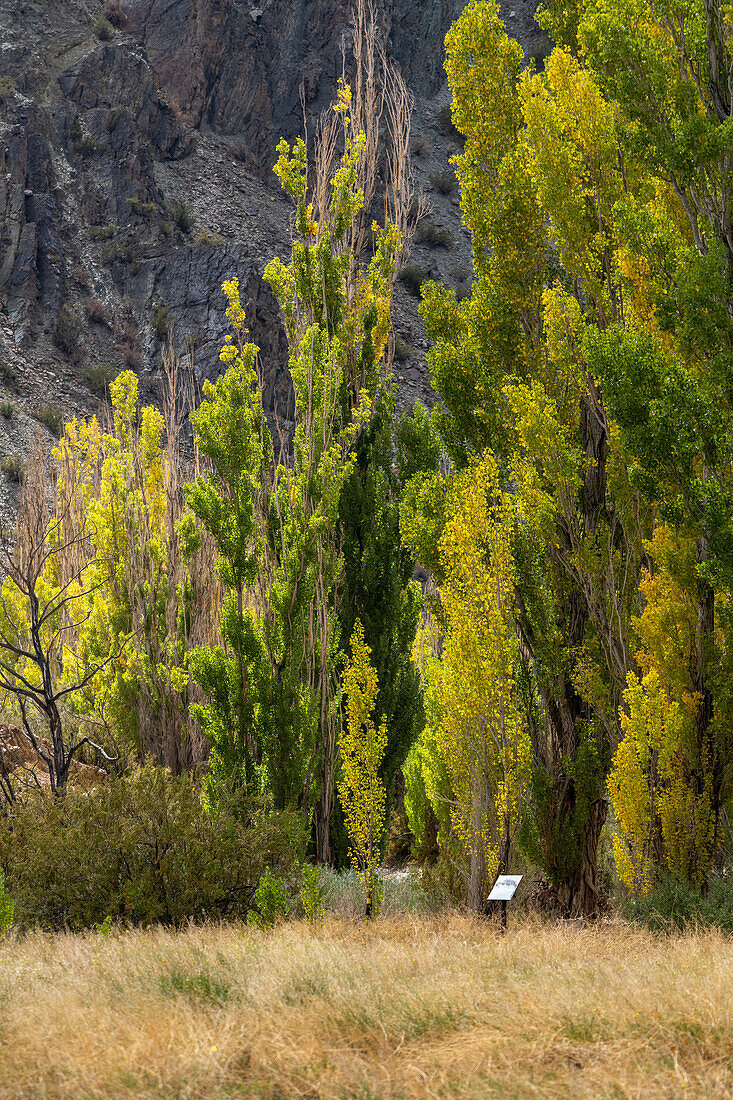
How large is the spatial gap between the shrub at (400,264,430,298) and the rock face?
0.68ft

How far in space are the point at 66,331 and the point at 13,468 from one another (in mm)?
7949

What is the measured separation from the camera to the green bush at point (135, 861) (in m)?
6.56

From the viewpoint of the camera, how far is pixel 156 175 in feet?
129

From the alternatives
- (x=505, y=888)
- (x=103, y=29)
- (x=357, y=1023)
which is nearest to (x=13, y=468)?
(x=505, y=888)

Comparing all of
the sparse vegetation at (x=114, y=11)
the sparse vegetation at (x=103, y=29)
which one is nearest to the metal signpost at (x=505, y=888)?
the sparse vegetation at (x=103, y=29)

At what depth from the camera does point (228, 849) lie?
22.4ft

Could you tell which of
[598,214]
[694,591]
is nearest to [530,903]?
[694,591]

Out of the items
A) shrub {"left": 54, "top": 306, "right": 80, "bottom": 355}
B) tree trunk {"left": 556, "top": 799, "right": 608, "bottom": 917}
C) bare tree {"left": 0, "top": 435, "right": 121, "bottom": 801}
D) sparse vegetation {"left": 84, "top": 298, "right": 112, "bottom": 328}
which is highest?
sparse vegetation {"left": 84, "top": 298, "right": 112, "bottom": 328}

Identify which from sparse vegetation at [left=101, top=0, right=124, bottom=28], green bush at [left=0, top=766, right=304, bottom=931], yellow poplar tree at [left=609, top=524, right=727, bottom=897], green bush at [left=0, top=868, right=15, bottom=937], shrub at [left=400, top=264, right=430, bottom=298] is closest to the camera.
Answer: green bush at [left=0, top=868, right=15, bottom=937]

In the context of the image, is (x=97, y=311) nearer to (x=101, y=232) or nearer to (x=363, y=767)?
(x=101, y=232)

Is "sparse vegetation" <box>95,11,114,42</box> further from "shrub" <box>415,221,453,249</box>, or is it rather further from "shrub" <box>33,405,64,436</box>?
"shrub" <box>33,405,64,436</box>

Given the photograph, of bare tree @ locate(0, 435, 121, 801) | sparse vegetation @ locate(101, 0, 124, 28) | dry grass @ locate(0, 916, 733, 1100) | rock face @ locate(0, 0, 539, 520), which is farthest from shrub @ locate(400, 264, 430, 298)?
dry grass @ locate(0, 916, 733, 1100)

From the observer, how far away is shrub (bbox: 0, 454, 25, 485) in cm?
2745

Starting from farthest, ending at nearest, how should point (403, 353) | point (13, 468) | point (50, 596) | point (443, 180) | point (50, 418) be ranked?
1. point (443, 180)
2. point (403, 353)
3. point (50, 418)
4. point (13, 468)
5. point (50, 596)
